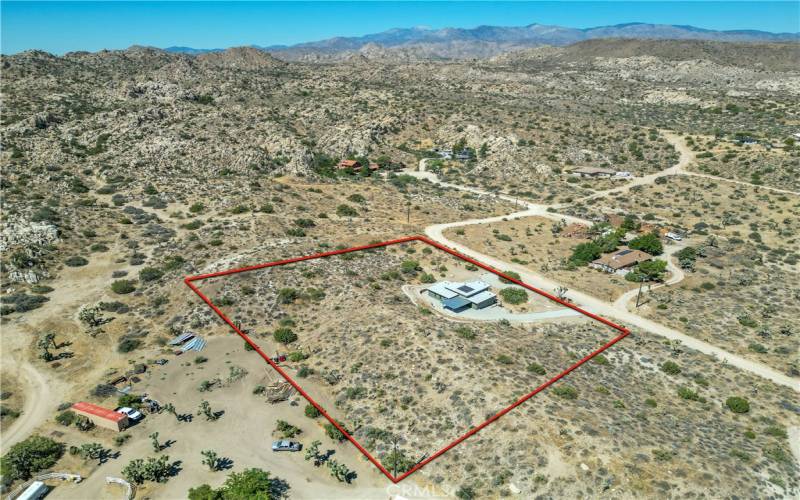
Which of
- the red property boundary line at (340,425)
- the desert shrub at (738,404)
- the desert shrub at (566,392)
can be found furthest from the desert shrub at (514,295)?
the desert shrub at (738,404)

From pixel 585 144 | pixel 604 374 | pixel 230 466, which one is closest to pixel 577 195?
pixel 585 144

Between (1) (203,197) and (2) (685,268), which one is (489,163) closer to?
(2) (685,268)

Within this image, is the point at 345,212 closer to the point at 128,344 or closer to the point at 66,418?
the point at 128,344

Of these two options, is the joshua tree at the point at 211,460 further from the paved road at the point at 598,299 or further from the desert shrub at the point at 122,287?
the paved road at the point at 598,299

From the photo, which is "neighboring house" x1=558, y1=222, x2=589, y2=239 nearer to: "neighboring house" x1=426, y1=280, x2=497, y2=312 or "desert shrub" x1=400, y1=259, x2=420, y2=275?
"neighboring house" x1=426, y1=280, x2=497, y2=312

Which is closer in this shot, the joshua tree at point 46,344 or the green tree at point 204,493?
the green tree at point 204,493

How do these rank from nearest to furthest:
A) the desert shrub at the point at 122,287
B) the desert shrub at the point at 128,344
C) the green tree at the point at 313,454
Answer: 1. the green tree at the point at 313,454
2. the desert shrub at the point at 128,344
3. the desert shrub at the point at 122,287
